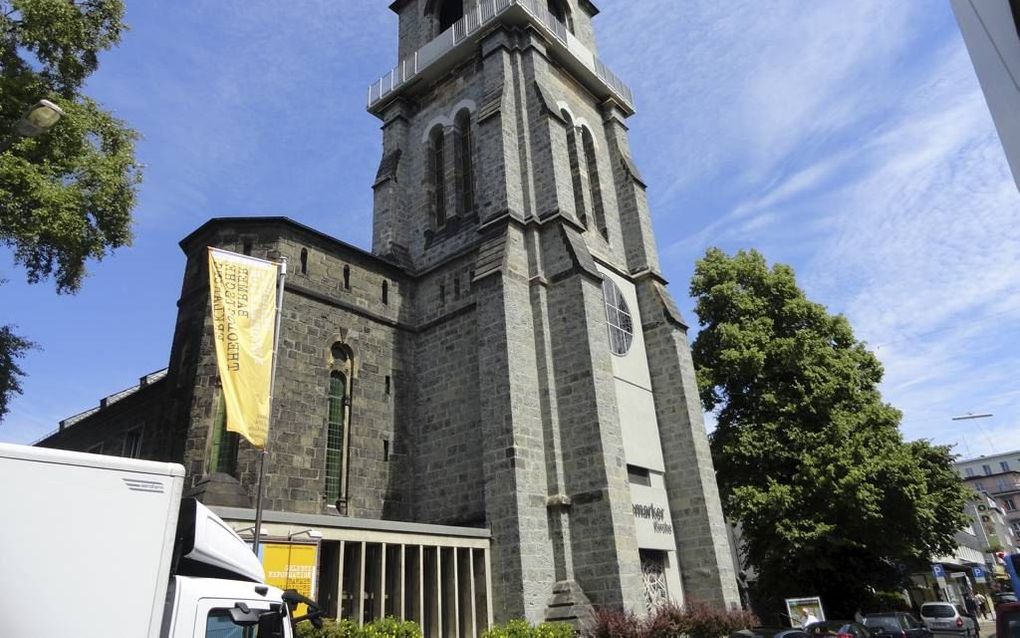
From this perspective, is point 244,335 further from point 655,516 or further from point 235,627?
point 655,516

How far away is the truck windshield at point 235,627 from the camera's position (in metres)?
5.29

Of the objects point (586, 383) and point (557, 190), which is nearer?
point (586, 383)

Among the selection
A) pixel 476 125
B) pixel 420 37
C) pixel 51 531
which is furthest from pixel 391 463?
pixel 420 37

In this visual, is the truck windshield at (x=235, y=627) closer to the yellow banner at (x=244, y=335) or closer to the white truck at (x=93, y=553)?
the white truck at (x=93, y=553)

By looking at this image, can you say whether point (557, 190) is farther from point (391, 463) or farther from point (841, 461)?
point (841, 461)

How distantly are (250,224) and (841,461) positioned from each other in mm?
20577

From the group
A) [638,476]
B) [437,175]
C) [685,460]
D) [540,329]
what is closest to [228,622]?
[540,329]

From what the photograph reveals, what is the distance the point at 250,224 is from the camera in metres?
17.3

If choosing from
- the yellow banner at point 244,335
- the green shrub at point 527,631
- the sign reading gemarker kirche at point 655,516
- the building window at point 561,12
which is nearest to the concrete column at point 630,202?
the building window at point 561,12

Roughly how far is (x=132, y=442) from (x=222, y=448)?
32.9 feet

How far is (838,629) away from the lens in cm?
1448

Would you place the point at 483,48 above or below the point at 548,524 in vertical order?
above

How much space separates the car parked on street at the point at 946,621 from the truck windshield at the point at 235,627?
26.7 metres

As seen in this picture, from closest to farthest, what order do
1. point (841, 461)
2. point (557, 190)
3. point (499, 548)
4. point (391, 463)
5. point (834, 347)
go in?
point (499, 548) < point (391, 463) < point (557, 190) < point (841, 461) < point (834, 347)
